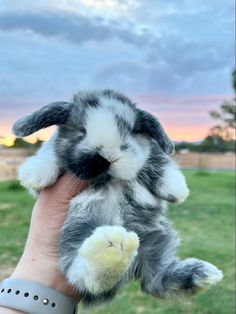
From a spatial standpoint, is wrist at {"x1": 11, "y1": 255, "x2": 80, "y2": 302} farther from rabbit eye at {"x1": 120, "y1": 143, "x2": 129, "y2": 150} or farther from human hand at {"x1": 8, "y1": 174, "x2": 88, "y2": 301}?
rabbit eye at {"x1": 120, "y1": 143, "x2": 129, "y2": 150}

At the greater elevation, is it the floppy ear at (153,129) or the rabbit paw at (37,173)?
the floppy ear at (153,129)

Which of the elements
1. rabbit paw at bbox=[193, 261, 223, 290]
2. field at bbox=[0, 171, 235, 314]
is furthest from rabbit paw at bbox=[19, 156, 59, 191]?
field at bbox=[0, 171, 235, 314]

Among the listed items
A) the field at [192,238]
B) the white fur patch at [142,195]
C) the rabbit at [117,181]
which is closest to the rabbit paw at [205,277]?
the rabbit at [117,181]

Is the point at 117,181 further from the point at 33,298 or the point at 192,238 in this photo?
the point at 192,238

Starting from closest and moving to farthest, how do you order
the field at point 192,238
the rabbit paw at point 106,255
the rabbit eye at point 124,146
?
the rabbit paw at point 106,255
the rabbit eye at point 124,146
the field at point 192,238

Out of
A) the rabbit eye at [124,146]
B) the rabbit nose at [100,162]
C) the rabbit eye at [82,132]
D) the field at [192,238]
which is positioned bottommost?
the field at [192,238]

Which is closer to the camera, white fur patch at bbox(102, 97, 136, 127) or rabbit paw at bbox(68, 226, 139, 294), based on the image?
rabbit paw at bbox(68, 226, 139, 294)

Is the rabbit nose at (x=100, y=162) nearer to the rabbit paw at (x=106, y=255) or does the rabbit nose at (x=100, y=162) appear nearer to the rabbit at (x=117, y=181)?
the rabbit at (x=117, y=181)
